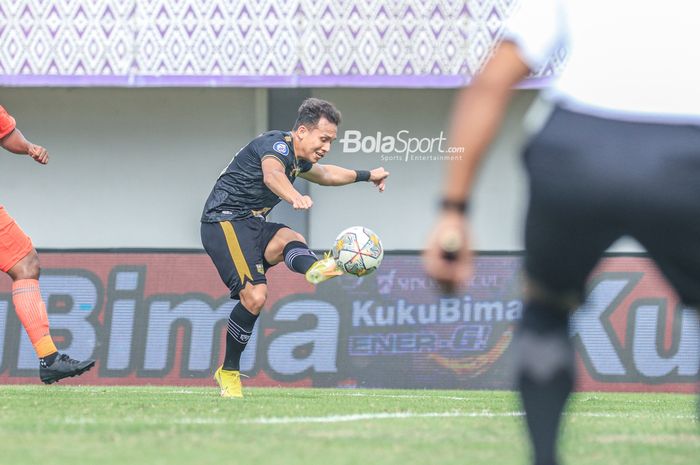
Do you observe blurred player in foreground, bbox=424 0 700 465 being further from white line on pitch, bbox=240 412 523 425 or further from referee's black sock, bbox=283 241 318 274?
referee's black sock, bbox=283 241 318 274

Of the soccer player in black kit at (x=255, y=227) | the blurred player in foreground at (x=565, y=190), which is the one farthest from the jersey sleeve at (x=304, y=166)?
the blurred player in foreground at (x=565, y=190)

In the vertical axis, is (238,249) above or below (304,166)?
below

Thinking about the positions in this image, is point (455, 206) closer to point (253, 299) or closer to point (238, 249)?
point (253, 299)

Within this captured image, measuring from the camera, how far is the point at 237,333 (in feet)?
28.2

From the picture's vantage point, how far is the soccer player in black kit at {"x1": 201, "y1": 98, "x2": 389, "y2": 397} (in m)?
8.52

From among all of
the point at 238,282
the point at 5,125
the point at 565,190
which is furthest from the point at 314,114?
the point at 565,190

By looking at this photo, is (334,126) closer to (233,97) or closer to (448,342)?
(448,342)

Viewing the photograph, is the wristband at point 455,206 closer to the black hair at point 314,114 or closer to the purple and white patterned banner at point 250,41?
the black hair at point 314,114

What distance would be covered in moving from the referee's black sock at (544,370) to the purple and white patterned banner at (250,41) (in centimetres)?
1386

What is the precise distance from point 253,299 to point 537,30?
5.56m

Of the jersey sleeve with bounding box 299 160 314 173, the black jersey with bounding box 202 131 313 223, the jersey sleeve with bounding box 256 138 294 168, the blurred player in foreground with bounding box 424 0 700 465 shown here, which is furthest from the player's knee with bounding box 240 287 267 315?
the blurred player in foreground with bounding box 424 0 700 465

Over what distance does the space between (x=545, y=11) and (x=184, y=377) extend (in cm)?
1005

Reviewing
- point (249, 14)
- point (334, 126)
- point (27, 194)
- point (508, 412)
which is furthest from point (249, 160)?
point (27, 194)

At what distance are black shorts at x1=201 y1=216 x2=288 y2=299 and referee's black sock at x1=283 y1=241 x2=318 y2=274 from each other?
18 centimetres
